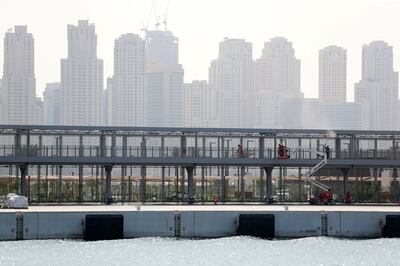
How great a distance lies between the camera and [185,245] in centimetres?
6812

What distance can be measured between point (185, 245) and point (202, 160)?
21021mm

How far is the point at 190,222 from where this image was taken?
72.9 m

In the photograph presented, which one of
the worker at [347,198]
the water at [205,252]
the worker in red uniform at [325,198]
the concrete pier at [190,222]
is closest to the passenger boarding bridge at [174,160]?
the worker at [347,198]

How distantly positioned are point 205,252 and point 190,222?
27.0 feet

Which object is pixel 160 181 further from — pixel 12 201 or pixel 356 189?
pixel 12 201

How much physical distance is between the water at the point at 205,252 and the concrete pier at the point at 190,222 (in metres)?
1.21

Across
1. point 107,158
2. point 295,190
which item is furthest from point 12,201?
point 295,190

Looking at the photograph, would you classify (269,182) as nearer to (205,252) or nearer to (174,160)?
(174,160)

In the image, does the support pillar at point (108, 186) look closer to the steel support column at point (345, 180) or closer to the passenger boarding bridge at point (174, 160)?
the passenger boarding bridge at point (174, 160)

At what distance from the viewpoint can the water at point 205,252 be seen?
60125mm

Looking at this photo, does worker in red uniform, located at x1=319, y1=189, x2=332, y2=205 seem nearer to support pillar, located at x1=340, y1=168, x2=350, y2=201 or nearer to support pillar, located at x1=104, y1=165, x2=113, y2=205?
support pillar, located at x1=340, y1=168, x2=350, y2=201

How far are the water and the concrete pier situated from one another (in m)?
1.21

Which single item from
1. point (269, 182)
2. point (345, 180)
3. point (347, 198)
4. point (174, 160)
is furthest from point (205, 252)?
point (345, 180)

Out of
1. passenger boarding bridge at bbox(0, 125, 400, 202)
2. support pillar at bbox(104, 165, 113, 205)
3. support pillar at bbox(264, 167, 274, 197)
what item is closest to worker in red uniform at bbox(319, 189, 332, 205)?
passenger boarding bridge at bbox(0, 125, 400, 202)
